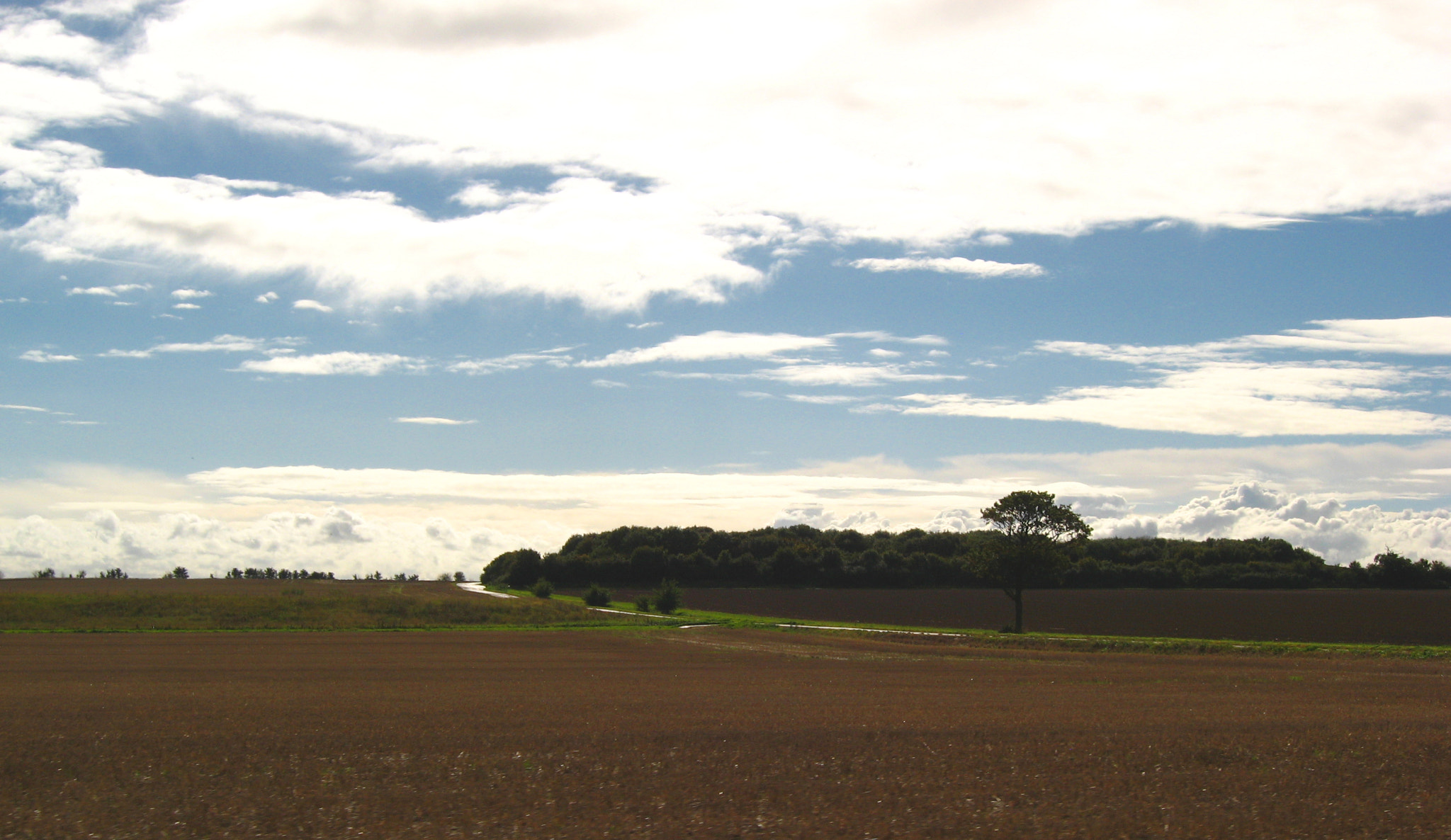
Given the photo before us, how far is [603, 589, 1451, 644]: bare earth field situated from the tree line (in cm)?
572

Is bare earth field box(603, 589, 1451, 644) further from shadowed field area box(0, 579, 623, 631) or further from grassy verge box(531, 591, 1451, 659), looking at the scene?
shadowed field area box(0, 579, 623, 631)

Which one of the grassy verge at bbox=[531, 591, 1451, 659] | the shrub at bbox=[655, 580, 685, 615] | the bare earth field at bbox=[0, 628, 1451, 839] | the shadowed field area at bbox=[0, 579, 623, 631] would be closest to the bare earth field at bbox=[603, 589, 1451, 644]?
the grassy verge at bbox=[531, 591, 1451, 659]

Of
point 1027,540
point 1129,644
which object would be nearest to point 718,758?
point 1129,644

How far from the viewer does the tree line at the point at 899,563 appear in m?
110

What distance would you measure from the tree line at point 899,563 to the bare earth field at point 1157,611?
18.8ft

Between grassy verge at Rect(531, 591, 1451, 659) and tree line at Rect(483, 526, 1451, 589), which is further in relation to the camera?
tree line at Rect(483, 526, 1451, 589)

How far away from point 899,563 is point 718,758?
4821 inches

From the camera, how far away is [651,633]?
218 feet

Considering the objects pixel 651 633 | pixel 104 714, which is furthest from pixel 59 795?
pixel 651 633

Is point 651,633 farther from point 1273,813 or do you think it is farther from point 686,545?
point 686,545

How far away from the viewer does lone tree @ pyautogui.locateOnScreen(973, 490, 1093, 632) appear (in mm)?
70000

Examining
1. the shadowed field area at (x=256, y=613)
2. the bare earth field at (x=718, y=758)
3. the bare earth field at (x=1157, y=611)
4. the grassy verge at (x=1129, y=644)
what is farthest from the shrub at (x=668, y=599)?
the bare earth field at (x=718, y=758)

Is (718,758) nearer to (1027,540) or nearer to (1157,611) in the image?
(1027,540)

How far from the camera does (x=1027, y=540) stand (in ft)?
232
